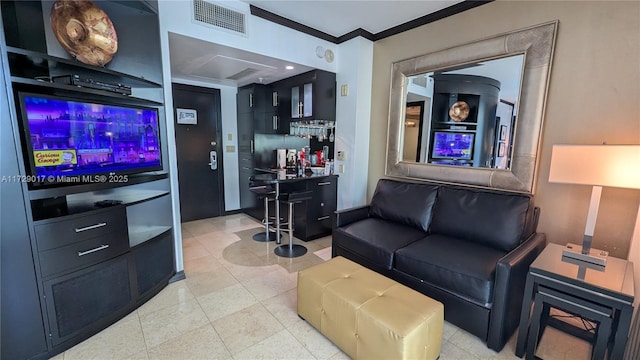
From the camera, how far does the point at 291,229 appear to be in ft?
10.8

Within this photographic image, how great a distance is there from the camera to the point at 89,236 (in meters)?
1.82

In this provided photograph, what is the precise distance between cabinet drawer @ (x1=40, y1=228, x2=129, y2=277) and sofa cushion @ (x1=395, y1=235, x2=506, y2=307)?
7.18ft

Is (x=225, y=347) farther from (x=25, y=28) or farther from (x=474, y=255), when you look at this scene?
(x=25, y=28)

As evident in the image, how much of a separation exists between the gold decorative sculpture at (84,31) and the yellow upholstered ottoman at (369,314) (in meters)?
2.21

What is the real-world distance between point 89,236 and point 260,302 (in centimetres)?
135

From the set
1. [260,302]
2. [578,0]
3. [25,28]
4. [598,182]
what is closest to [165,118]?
[25,28]

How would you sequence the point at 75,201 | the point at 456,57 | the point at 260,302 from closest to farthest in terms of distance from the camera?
the point at 75,201 → the point at 260,302 → the point at 456,57

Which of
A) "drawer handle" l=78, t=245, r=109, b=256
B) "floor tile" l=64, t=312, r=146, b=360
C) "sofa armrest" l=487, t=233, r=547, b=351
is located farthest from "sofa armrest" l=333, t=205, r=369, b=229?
"drawer handle" l=78, t=245, r=109, b=256

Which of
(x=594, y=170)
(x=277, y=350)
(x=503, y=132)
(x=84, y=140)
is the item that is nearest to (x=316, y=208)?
(x=277, y=350)

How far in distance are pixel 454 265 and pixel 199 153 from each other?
4106mm

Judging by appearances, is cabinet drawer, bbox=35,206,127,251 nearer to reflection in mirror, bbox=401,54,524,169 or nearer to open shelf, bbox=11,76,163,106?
open shelf, bbox=11,76,163,106

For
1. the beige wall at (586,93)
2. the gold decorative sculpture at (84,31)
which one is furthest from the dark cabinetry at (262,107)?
the beige wall at (586,93)

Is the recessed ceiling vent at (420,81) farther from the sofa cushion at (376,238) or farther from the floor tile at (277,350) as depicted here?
the floor tile at (277,350)

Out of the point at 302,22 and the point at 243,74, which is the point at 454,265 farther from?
the point at 243,74
